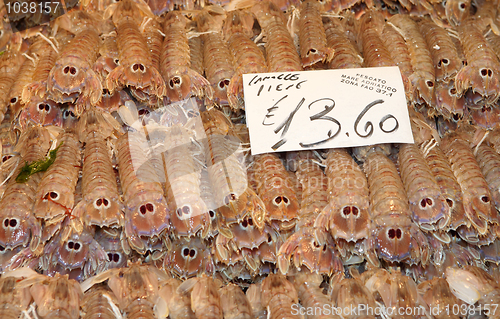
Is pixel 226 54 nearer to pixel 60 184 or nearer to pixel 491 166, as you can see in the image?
pixel 60 184

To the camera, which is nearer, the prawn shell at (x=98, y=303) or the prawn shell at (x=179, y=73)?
the prawn shell at (x=98, y=303)

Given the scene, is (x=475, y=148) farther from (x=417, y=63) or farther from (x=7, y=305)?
(x=7, y=305)

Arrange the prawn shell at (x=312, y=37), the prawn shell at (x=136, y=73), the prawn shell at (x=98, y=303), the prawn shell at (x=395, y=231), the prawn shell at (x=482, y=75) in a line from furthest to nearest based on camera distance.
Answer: the prawn shell at (x=312, y=37), the prawn shell at (x=482, y=75), the prawn shell at (x=136, y=73), the prawn shell at (x=395, y=231), the prawn shell at (x=98, y=303)

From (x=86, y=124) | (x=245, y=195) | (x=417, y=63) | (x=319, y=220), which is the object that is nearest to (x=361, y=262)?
(x=319, y=220)

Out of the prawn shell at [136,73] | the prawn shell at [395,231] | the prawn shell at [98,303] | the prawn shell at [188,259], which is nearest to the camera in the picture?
the prawn shell at [98,303]

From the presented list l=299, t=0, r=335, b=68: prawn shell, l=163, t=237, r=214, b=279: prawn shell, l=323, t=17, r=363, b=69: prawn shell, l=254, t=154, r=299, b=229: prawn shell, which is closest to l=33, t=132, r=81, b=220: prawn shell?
l=163, t=237, r=214, b=279: prawn shell

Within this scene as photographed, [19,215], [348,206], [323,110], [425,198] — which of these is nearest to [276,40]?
[323,110]

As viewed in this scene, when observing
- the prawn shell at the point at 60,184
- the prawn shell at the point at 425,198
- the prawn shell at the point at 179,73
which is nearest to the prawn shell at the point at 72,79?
the prawn shell at the point at 60,184

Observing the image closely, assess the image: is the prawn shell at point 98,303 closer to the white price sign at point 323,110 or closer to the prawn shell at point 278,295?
the prawn shell at point 278,295

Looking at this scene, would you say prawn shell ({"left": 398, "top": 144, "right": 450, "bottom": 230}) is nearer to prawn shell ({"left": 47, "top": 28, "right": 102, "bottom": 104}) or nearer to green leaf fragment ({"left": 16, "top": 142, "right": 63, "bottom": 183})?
prawn shell ({"left": 47, "top": 28, "right": 102, "bottom": 104})
